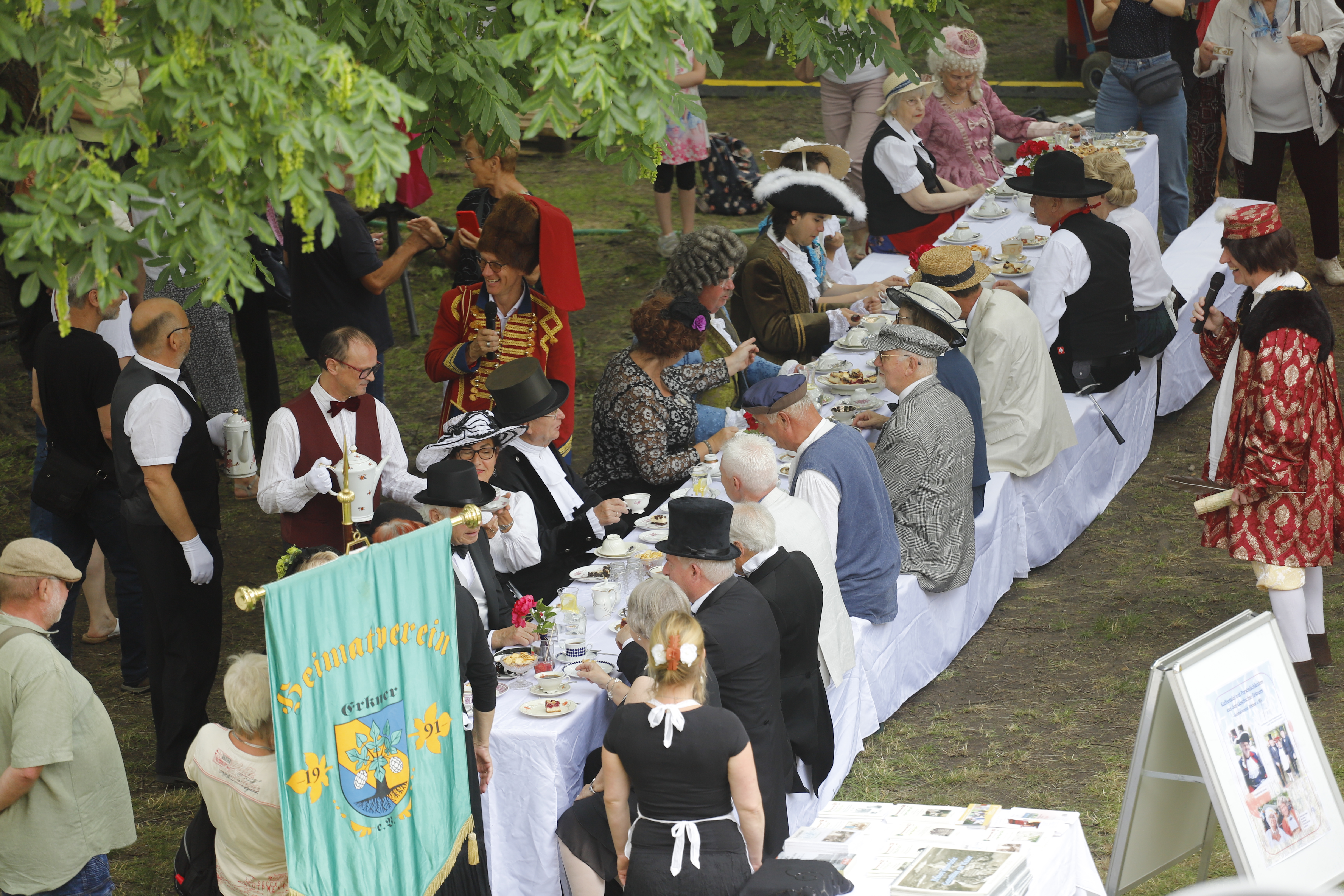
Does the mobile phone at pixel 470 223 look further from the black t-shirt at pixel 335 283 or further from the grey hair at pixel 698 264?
the grey hair at pixel 698 264

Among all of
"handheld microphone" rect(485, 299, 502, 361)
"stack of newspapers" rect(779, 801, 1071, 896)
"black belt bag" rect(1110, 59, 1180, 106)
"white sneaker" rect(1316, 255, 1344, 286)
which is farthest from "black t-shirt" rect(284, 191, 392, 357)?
"white sneaker" rect(1316, 255, 1344, 286)

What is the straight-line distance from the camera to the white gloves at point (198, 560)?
5.10 meters

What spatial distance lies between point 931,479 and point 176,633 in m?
2.96

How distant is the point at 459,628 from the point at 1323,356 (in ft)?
11.3

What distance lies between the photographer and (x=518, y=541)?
5.25m

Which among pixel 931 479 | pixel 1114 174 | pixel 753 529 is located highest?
pixel 1114 174

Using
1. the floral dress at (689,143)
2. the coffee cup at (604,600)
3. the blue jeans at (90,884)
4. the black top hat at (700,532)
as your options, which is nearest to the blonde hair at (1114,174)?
the floral dress at (689,143)

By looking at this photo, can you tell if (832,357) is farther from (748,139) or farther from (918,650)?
(748,139)

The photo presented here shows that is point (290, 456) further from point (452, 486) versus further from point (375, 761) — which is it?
point (375, 761)

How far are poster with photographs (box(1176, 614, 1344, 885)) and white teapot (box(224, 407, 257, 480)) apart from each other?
423 centimetres

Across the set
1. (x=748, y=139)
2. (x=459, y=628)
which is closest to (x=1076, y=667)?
(x=459, y=628)

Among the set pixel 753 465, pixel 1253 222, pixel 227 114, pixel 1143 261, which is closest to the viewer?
pixel 227 114

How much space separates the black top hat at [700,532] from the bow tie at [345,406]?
156cm

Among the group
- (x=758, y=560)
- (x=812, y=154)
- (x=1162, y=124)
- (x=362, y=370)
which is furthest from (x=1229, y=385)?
(x=1162, y=124)
